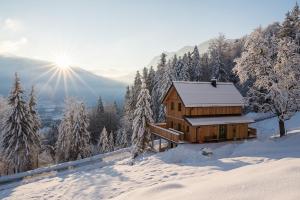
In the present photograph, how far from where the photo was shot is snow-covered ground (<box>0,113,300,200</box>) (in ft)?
32.0

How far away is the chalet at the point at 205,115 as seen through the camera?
3572 centimetres

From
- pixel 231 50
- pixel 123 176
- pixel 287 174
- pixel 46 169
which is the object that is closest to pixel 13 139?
pixel 46 169

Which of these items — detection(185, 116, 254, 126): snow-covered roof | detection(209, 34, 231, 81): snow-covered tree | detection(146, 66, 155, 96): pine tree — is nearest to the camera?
detection(185, 116, 254, 126): snow-covered roof

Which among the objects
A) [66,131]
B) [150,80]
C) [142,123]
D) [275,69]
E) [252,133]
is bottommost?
[66,131]

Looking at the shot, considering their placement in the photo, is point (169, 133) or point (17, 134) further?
point (17, 134)

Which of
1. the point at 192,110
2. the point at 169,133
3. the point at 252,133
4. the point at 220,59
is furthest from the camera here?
the point at 220,59

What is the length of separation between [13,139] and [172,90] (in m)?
22.3

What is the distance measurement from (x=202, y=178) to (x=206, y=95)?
76.5ft

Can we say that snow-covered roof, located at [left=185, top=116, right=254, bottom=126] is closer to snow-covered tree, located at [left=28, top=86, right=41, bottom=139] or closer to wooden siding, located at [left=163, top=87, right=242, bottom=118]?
wooden siding, located at [left=163, top=87, right=242, bottom=118]

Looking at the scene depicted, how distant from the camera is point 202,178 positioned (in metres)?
16.1

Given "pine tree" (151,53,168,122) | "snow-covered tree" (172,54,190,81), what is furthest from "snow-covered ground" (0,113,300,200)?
"pine tree" (151,53,168,122)

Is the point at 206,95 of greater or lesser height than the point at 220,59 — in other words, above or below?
below

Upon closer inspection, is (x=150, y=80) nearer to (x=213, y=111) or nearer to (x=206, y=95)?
(x=206, y=95)

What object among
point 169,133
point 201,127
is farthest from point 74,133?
point 201,127
